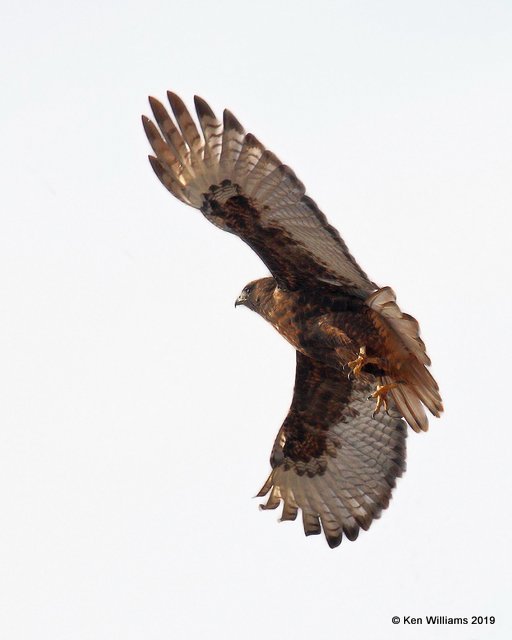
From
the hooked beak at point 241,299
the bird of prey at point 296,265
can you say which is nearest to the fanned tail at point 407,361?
the bird of prey at point 296,265

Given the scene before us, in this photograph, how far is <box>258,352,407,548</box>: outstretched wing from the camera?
1497 centimetres

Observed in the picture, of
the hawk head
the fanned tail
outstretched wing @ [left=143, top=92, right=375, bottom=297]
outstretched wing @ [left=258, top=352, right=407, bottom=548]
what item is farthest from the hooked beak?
the fanned tail

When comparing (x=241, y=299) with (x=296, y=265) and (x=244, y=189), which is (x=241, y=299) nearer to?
(x=296, y=265)

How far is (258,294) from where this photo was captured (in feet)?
45.3

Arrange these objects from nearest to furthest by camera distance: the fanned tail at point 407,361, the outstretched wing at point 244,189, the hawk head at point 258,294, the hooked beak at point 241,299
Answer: the fanned tail at point 407,361
the outstretched wing at point 244,189
the hawk head at point 258,294
the hooked beak at point 241,299

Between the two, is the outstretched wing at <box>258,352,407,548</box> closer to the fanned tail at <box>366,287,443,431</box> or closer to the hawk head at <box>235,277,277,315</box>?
the hawk head at <box>235,277,277,315</box>

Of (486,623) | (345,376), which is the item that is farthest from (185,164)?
(486,623)

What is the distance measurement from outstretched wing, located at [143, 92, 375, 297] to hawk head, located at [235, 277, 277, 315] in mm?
555

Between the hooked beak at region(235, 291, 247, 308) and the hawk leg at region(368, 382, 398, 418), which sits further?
the hooked beak at region(235, 291, 247, 308)

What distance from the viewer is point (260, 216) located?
12.9 m

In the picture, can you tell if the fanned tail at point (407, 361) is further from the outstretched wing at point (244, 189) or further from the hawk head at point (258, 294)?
the hawk head at point (258, 294)

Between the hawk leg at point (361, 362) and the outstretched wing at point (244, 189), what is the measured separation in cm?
59

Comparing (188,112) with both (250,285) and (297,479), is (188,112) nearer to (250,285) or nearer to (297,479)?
(250,285)

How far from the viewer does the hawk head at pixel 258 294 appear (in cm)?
1370
